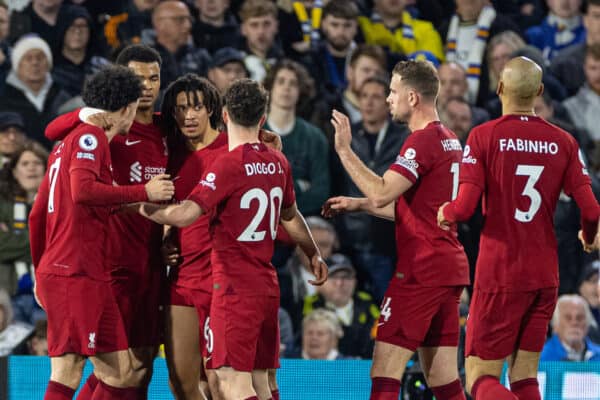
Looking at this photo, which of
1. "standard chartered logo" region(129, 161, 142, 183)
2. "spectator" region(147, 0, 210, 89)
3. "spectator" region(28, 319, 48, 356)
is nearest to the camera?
"standard chartered logo" region(129, 161, 142, 183)

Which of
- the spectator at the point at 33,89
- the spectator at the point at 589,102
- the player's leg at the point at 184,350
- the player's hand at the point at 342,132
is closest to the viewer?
the player's hand at the point at 342,132

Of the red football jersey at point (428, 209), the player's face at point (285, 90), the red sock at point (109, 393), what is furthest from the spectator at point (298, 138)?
the red sock at point (109, 393)

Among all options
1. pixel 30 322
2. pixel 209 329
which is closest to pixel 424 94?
pixel 209 329

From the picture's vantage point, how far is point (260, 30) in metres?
8.91

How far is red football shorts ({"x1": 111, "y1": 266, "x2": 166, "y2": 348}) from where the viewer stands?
5.27m

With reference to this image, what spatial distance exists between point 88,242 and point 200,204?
2.13 ft

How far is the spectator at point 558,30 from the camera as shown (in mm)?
9414

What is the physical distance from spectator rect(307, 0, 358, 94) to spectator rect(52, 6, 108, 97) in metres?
1.96

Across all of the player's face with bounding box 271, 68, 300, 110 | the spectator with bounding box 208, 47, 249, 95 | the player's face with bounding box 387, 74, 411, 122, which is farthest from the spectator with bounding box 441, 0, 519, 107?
the player's face with bounding box 387, 74, 411, 122

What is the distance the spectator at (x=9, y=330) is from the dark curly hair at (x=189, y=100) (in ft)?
10.6

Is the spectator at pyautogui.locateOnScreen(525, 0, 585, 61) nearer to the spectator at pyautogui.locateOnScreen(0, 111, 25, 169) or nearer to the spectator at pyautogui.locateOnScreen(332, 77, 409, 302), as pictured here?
the spectator at pyautogui.locateOnScreen(332, 77, 409, 302)

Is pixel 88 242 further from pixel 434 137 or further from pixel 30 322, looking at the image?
pixel 30 322

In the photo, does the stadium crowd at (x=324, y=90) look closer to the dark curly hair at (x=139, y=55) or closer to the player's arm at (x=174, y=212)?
the dark curly hair at (x=139, y=55)

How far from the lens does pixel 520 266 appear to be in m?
4.72
